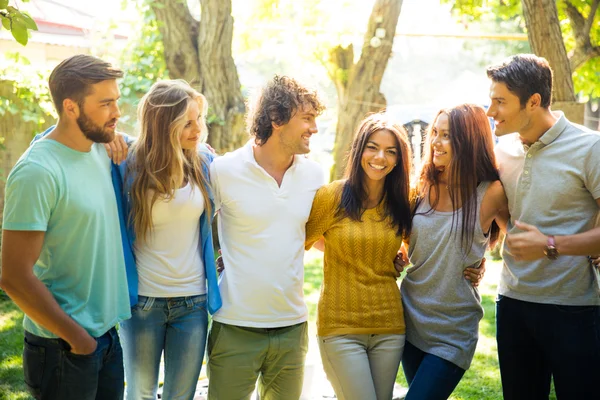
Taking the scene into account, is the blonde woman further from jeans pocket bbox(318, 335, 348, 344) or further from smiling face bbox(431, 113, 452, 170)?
smiling face bbox(431, 113, 452, 170)

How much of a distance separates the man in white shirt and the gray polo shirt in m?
1.00

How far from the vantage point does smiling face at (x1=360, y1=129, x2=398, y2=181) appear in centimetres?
324

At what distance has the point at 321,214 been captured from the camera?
3266mm

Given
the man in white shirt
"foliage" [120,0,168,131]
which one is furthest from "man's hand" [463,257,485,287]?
"foliage" [120,0,168,131]

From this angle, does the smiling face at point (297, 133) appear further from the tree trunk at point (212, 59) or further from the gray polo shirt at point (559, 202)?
the tree trunk at point (212, 59)

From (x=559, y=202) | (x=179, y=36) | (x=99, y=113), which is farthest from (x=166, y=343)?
(x=179, y=36)

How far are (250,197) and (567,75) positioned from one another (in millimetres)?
4055

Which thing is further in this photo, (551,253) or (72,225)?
(551,253)

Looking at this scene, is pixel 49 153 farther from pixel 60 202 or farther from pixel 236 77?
pixel 236 77

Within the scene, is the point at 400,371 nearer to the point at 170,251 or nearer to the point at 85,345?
the point at 170,251

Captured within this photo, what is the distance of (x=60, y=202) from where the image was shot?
2.59m

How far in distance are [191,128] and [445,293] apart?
4.57 feet

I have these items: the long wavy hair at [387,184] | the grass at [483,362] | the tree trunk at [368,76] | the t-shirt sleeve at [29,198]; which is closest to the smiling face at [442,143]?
the long wavy hair at [387,184]

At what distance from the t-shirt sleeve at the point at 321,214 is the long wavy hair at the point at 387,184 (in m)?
0.05
